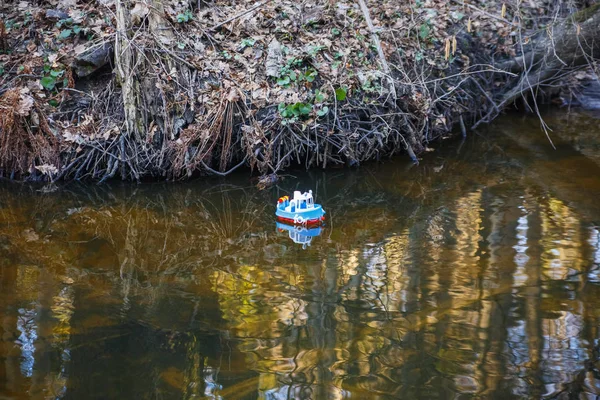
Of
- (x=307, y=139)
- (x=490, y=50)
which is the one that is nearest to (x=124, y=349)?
(x=307, y=139)

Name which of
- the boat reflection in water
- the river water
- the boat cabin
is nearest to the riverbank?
the river water

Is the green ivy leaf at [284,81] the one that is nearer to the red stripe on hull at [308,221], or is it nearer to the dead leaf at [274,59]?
the dead leaf at [274,59]

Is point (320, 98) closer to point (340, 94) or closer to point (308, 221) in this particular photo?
point (340, 94)

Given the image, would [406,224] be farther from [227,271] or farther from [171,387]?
[171,387]

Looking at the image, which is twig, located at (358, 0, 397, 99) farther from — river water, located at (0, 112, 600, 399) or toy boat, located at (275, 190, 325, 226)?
toy boat, located at (275, 190, 325, 226)

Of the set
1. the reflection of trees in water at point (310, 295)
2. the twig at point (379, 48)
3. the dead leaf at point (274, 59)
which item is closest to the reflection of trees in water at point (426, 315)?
the reflection of trees in water at point (310, 295)

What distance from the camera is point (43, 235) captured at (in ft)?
23.0

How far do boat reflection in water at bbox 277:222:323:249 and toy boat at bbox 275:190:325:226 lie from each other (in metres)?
0.05

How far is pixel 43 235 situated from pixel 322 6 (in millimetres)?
5329

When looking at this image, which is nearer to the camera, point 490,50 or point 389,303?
point 389,303

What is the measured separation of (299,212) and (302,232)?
22 centimetres

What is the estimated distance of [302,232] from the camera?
6.95 m

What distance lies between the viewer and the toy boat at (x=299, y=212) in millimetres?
7051

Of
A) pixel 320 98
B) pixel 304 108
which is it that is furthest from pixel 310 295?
pixel 320 98
